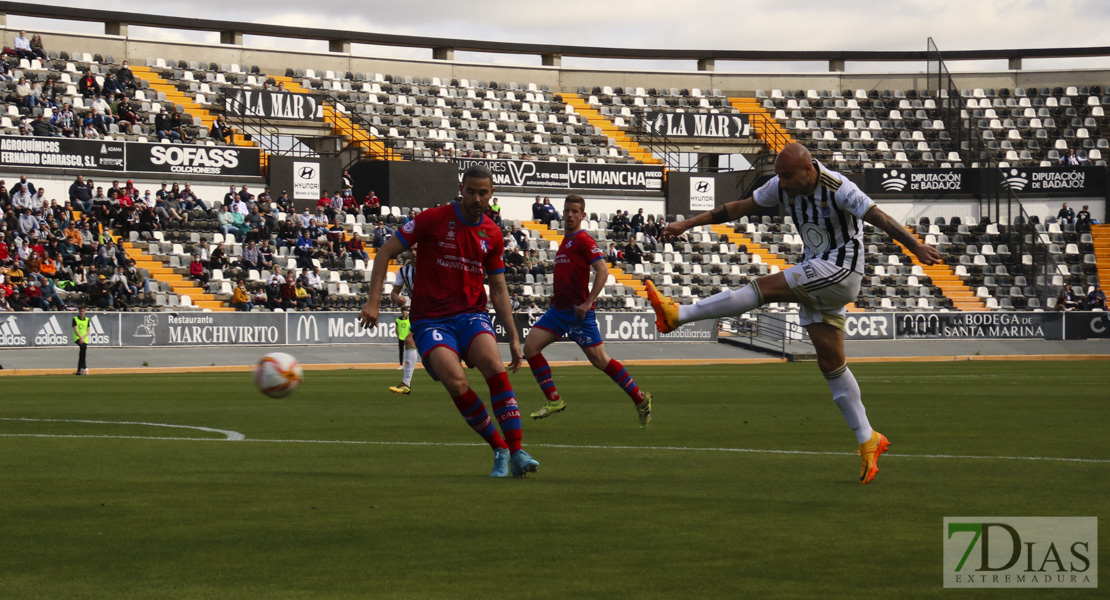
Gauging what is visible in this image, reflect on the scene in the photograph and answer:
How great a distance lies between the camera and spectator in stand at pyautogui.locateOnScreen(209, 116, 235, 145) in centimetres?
4744

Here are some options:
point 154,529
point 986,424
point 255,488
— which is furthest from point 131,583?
point 986,424

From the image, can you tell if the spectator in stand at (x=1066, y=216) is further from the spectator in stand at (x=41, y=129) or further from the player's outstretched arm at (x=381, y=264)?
the player's outstretched arm at (x=381, y=264)

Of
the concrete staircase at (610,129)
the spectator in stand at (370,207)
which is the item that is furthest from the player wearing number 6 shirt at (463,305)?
the concrete staircase at (610,129)

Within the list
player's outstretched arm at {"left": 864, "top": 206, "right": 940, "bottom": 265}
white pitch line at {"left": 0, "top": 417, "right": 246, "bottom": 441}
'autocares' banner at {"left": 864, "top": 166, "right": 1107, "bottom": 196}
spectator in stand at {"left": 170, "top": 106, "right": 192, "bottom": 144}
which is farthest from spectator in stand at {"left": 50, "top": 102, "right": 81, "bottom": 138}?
player's outstretched arm at {"left": 864, "top": 206, "right": 940, "bottom": 265}

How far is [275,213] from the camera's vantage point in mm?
44344

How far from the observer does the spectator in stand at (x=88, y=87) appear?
46.1 metres

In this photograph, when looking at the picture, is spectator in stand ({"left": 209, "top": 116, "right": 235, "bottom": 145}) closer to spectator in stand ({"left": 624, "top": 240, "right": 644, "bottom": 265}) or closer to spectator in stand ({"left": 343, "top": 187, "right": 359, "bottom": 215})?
spectator in stand ({"left": 343, "top": 187, "right": 359, "bottom": 215})

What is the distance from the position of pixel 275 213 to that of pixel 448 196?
8008 millimetres

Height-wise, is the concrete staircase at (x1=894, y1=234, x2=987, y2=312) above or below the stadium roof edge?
below

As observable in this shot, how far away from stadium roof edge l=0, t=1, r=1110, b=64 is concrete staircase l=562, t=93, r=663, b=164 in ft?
11.3

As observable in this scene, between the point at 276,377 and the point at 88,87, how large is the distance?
3867 centimetres

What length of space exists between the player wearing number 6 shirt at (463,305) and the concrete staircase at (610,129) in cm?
4756

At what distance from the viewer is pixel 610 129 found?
58969 mm

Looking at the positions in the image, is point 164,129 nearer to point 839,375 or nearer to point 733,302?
point 733,302
